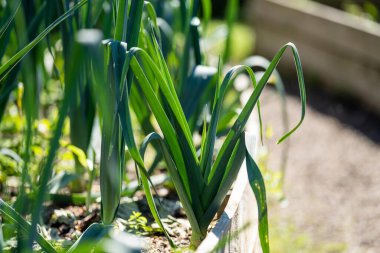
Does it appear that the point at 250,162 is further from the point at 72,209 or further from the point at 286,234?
the point at 286,234

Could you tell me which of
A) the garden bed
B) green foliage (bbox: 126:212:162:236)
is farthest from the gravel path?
green foliage (bbox: 126:212:162:236)

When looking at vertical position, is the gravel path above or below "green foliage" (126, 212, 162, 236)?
below

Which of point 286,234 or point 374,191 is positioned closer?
point 286,234

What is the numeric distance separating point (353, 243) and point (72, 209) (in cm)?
113

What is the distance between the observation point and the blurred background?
8.43 ft

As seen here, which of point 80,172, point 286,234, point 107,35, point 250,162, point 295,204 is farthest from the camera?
point 295,204

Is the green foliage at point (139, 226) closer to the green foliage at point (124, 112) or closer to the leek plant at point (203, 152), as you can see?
the green foliage at point (124, 112)

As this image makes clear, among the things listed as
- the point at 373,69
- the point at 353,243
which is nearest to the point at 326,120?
the point at 373,69

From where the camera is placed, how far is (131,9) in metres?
1.43

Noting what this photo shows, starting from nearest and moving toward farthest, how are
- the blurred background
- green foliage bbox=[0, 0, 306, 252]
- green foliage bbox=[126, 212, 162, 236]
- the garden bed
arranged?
green foliage bbox=[0, 0, 306, 252] < green foliage bbox=[126, 212, 162, 236] < the blurred background < the garden bed

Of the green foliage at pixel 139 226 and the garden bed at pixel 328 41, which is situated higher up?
the green foliage at pixel 139 226

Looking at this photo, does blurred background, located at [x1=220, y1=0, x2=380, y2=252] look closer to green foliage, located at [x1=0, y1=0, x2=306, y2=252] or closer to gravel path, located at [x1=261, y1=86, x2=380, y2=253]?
gravel path, located at [x1=261, y1=86, x2=380, y2=253]

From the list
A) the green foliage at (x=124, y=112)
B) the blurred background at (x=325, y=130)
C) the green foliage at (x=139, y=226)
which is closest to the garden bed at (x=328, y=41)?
the blurred background at (x=325, y=130)

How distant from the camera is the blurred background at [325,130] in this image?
257 centimetres
